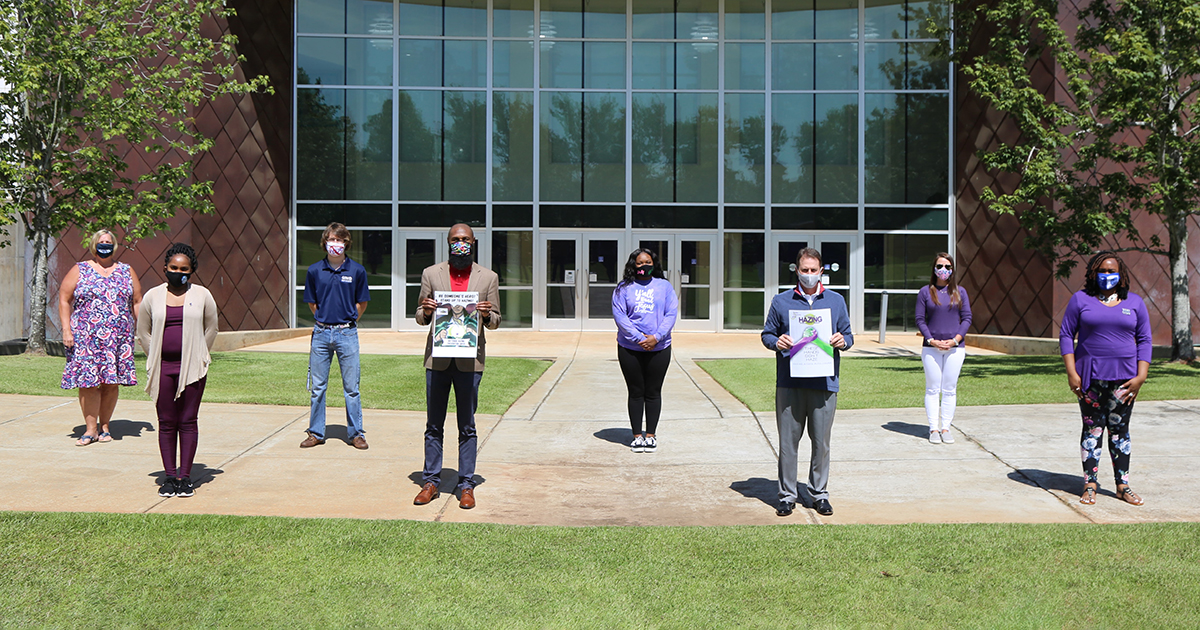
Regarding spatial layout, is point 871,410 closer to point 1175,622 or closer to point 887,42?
point 1175,622

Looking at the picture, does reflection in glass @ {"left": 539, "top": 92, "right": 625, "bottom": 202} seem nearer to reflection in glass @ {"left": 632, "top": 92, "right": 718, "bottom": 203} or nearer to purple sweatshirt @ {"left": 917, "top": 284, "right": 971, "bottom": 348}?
reflection in glass @ {"left": 632, "top": 92, "right": 718, "bottom": 203}

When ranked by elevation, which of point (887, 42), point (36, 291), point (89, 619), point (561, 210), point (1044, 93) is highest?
point (887, 42)

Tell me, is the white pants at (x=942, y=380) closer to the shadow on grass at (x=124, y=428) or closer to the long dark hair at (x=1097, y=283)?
the long dark hair at (x=1097, y=283)

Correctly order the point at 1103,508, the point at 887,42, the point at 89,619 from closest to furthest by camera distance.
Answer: the point at 89,619, the point at 1103,508, the point at 887,42

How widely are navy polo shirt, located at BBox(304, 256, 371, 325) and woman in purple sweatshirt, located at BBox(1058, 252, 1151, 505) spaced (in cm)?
593

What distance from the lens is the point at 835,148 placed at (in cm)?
2627

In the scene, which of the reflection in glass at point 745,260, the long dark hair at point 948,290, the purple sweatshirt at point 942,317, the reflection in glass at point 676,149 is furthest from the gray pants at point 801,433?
the reflection in glass at point 676,149

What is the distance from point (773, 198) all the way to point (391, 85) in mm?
10663

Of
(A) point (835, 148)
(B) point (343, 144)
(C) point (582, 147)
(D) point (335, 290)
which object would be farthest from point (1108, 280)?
(B) point (343, 144)

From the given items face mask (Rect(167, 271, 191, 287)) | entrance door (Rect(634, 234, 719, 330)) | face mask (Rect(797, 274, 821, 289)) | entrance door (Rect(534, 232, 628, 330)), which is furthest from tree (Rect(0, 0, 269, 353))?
face mask (Rect(797, 274, 821, 289))

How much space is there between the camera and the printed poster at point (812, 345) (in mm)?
6668

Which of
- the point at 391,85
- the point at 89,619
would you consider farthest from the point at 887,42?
the point at 89,619

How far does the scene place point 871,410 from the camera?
38.1ft

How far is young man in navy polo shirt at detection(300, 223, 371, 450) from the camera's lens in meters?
9.03
